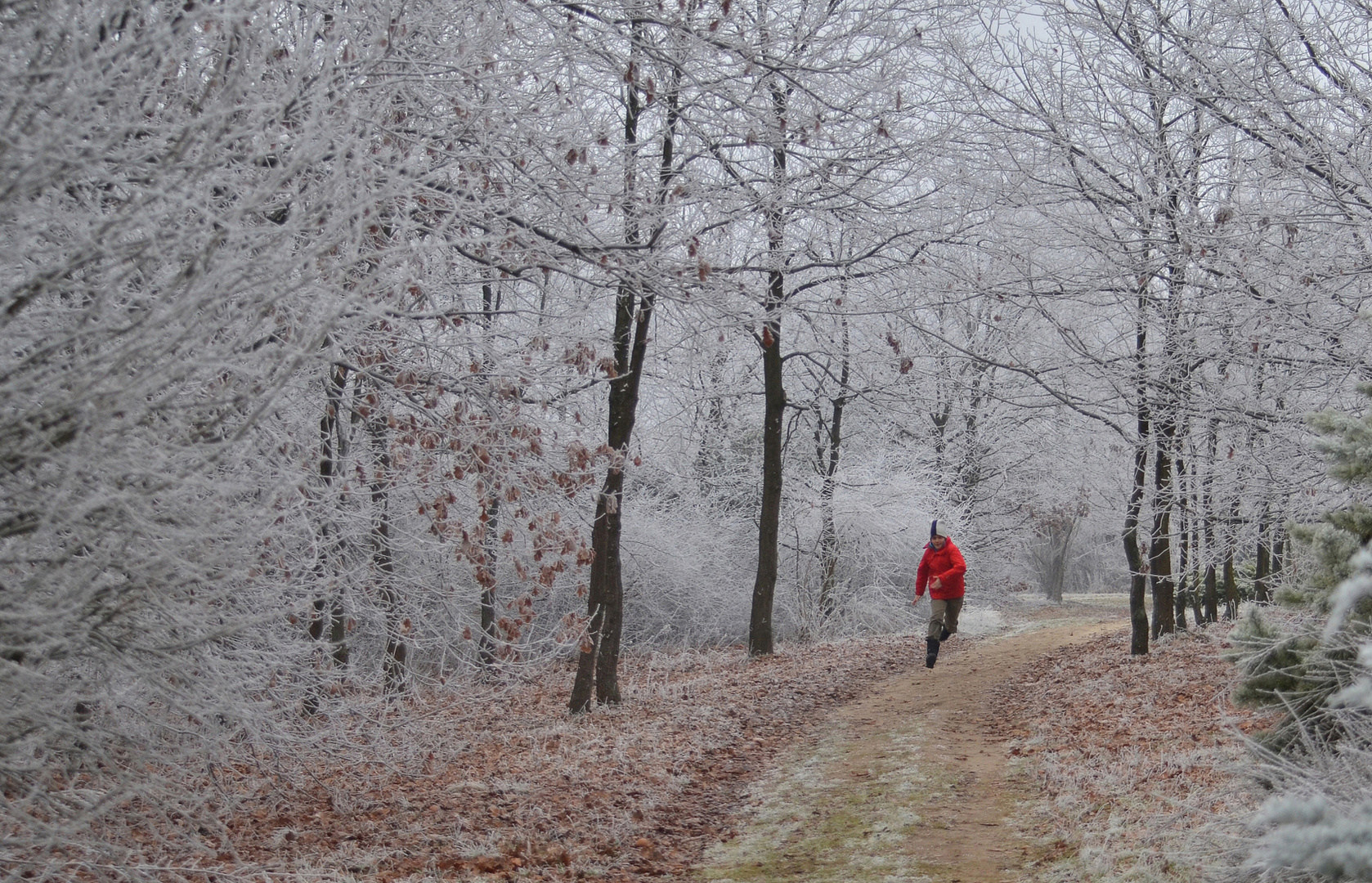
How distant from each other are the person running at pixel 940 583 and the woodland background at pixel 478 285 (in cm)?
242

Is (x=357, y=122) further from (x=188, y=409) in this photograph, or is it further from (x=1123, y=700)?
(x=1123, y=700)

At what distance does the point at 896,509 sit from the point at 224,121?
20134mm

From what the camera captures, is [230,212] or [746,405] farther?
[746,405]

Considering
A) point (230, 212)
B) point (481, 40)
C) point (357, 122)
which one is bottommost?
point (230, 212)

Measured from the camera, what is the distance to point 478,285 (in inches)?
372

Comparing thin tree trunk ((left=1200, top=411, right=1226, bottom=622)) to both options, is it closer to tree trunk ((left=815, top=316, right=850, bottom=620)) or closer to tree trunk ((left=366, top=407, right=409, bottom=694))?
tree trunk ((left=366, top=407, right=409, bottom=694))

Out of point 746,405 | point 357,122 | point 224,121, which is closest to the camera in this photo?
point 224,121

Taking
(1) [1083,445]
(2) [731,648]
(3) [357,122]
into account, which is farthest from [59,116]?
(1) [1083,445]

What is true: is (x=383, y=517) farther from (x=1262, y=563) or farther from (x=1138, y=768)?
(x=1262, y=563)

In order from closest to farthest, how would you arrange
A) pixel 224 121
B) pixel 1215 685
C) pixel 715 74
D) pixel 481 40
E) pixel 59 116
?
pixel 59 116 → pixel 224 121 → pixel 481 40 → pixel 715 74 → pixel 1215 685

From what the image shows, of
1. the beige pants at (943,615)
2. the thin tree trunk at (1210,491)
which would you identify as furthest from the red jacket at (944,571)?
the thin tree trunk at (1210,491)

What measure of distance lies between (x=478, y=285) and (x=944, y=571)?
25.9ft

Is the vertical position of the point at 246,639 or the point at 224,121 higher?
the point at 224,121

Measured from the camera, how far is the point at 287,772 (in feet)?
23.9
